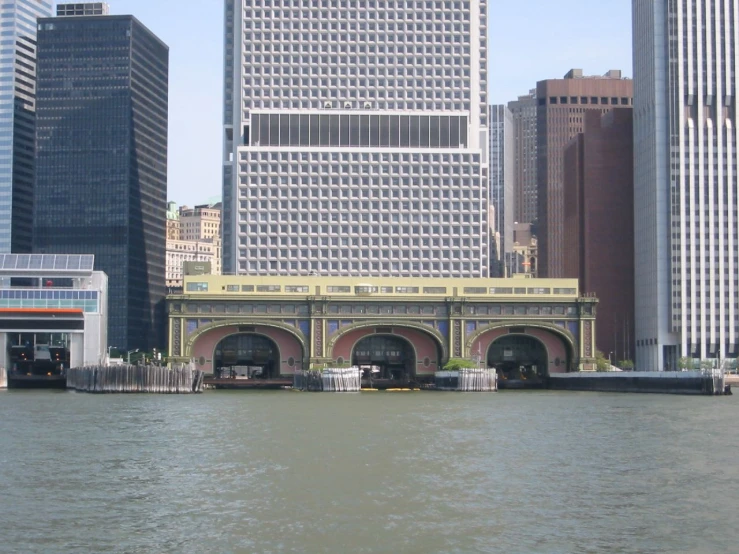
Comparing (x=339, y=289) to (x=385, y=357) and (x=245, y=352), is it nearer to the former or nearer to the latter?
(x=385, y=357)

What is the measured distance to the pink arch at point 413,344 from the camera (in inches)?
7594

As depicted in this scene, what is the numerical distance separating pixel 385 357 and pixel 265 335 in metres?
19.9

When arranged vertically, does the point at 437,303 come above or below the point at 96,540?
above

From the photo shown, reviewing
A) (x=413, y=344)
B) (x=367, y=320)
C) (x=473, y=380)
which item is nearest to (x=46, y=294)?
(x=367, y=320)

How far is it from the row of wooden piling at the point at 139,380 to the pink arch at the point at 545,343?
49.6 meters

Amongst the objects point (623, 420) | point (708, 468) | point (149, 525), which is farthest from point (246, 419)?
point (149, 525)

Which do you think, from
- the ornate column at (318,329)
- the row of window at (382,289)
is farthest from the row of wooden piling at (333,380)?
the row of window at (382,289)

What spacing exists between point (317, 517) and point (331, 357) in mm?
137344

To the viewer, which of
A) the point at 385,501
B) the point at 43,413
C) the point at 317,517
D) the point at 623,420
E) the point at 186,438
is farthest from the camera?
the point at 43,413

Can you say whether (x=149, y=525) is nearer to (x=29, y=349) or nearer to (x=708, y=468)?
(x=708, y=468)

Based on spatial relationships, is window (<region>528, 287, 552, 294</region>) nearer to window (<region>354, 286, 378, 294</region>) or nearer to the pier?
the pier

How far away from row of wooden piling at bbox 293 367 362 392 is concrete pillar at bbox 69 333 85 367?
110 ft

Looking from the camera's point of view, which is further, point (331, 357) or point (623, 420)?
point (331, 357)

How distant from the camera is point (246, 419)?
10350cm
